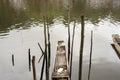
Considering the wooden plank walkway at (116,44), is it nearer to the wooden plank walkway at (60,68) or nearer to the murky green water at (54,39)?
the murky green water at (54,39)

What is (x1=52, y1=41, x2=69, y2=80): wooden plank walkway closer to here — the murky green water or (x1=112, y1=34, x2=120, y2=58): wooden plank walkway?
the murky green water

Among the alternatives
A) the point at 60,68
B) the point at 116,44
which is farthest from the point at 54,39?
the point at 60,68

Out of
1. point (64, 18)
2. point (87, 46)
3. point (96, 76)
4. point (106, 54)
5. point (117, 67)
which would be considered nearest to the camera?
point (96, 76)

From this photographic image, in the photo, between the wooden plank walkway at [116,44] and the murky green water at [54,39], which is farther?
the wooden plank walkway at [116,44]

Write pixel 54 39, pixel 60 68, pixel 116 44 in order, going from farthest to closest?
pixel 54 39, pixel 116 44, pixel 60 68

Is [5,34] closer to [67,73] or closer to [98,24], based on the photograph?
[98,24]

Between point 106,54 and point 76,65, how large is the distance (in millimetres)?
4596

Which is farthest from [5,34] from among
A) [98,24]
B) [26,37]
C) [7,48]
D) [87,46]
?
[98,24]

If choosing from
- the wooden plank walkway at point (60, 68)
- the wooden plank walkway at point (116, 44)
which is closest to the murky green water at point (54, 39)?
the wooden plank walkway at point (116, 44)

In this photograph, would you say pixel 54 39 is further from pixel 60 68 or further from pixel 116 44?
pixel 60 68

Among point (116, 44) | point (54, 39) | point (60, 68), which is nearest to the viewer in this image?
point (60, 68)

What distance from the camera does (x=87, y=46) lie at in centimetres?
2898

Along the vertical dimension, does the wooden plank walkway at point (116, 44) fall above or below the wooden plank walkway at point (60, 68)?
above

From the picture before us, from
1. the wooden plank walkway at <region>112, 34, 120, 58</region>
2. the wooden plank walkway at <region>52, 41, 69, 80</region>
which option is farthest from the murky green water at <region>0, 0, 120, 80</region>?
the wooden plank walkway at <region>52, 41, 69, 80</region>
